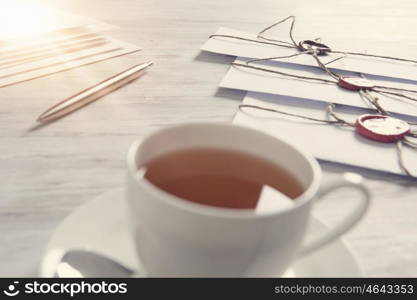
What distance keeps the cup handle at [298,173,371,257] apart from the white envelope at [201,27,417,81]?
0.45 m

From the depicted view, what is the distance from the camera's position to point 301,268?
0.36 metres

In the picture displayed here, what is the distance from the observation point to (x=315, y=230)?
39 cm

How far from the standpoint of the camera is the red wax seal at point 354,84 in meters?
0.67

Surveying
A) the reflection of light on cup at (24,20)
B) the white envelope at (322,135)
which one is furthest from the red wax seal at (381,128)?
the reflection of light on cup at (24,20)

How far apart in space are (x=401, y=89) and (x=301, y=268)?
421 millimetres

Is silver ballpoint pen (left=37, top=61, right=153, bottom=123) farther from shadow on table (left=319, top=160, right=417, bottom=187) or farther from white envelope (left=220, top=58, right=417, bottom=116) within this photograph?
shadow on table (left=319, top=160, right=417, bottom=187)

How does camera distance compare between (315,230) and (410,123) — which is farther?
(410,123)

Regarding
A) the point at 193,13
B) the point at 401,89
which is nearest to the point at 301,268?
the point at 401,89

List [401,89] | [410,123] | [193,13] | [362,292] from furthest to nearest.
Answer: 1. [193,13]
2. [401,89]
3. [410,123]
4. [362,292]

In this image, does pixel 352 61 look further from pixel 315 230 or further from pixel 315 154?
pixel 315 230

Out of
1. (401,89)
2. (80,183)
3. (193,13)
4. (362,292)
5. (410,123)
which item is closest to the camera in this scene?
(362,292)

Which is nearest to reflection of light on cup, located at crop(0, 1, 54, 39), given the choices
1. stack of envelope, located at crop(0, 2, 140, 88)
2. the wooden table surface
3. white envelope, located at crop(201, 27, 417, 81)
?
stack of envelope, located at crop(0, 2, 140, 88)

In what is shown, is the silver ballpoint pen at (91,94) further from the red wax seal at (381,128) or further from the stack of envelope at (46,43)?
the red wax seal at (381,128)

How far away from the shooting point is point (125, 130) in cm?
54
